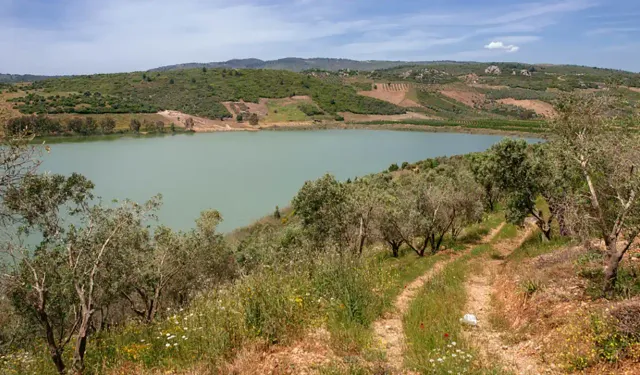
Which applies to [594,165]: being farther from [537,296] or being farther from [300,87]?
[300,87]

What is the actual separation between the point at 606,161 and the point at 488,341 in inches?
172

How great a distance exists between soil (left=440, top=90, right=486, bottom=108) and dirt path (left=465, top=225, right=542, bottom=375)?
181869mm

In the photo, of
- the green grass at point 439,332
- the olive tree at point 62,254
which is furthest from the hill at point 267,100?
the green grass at point 439,332

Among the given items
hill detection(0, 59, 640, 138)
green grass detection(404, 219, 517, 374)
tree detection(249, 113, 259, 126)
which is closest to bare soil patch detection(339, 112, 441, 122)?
hill detection(0, 59, 640, 138)

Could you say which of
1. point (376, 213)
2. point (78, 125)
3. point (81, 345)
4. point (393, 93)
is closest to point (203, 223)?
point (376, 213)

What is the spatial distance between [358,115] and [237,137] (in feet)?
197

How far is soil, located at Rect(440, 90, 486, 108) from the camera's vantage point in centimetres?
17781

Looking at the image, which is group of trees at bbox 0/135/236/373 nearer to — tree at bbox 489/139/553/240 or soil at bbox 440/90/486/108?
tree at bbox 489/139/553/240

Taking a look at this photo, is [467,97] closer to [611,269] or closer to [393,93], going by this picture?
[393,93]

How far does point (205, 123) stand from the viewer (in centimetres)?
12850

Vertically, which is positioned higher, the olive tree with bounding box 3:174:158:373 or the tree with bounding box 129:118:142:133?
the tree with bounding box 129:118:142:133

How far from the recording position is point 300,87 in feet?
568

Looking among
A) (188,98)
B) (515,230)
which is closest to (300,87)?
(188,98)

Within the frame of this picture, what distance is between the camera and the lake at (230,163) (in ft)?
162
